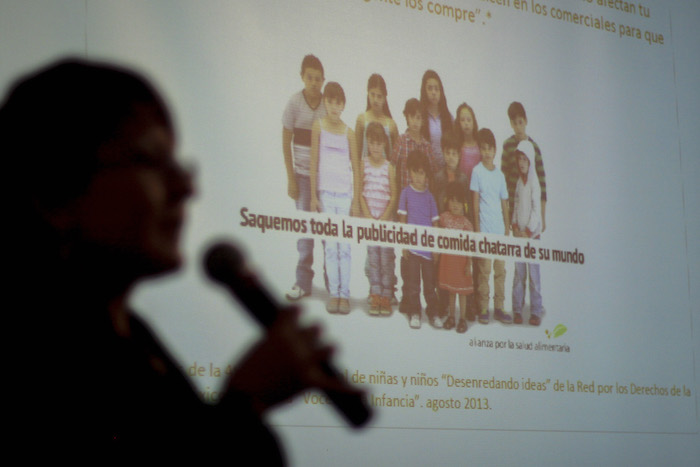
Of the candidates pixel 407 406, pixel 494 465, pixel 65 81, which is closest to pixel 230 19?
pixel 407 406

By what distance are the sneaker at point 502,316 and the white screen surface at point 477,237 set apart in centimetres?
3

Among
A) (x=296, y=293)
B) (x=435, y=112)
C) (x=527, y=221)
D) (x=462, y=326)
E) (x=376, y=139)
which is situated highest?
(x=435, y=112)

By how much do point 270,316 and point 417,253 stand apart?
2.27 meters

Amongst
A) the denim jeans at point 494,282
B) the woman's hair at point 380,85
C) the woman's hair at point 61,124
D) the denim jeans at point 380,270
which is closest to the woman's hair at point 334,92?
the woman's hair at point 380,85

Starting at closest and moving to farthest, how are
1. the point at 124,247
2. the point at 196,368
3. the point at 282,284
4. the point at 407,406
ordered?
the point at 124,247
the point at 196,368
the point at 282,284
the point at 407,406

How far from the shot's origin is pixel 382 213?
9.40 feet

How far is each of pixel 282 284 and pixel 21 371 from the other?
1985 mm

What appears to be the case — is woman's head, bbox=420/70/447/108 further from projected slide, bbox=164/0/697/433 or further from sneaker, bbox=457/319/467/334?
sneaker, bbox=457/319/467/334

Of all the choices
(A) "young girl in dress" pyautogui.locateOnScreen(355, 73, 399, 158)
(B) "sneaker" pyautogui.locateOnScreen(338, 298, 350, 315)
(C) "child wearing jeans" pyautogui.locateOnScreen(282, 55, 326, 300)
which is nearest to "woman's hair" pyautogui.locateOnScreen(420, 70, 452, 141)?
(A) "young girl in dress" pyautogui.locateOnScreen(355, 73, 399, 158)

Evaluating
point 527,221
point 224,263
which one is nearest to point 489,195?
point 527,221

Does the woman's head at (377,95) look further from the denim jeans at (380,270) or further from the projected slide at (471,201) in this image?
the denim jeans at (380,270)

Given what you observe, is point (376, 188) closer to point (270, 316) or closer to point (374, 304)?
point (374, 304)

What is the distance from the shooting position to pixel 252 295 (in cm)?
68

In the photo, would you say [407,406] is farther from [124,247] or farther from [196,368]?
[124,247]
